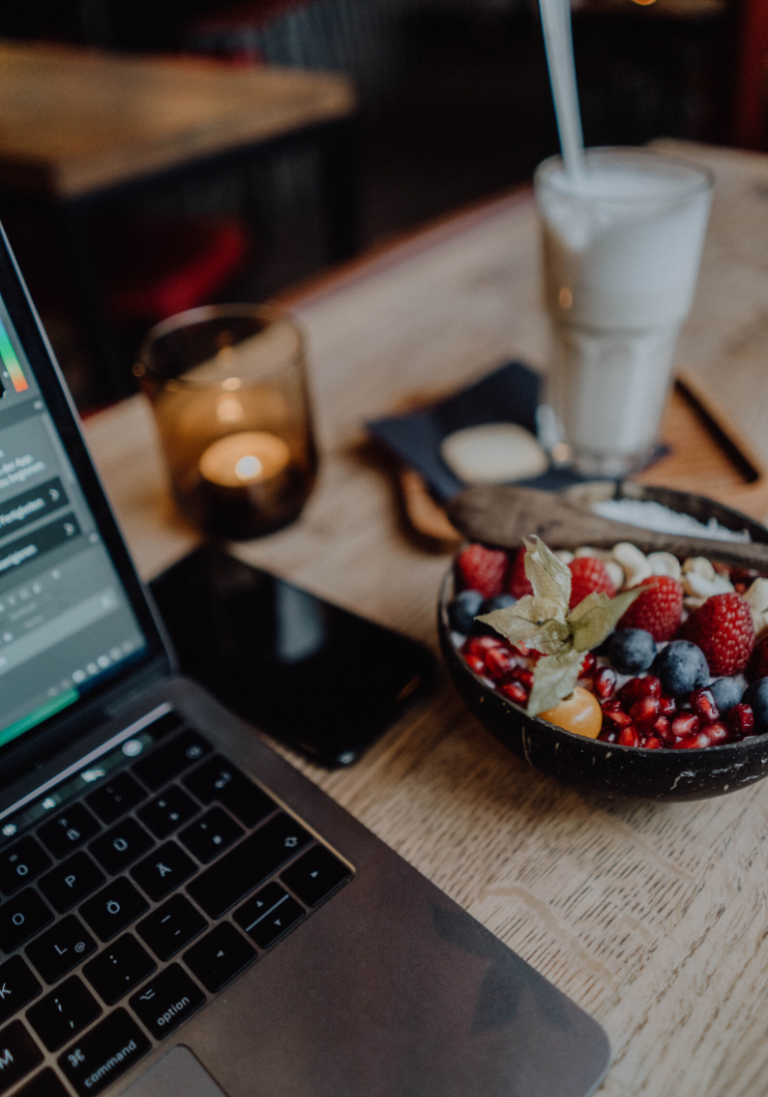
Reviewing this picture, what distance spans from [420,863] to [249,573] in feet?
0.84

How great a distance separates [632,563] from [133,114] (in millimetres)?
1608

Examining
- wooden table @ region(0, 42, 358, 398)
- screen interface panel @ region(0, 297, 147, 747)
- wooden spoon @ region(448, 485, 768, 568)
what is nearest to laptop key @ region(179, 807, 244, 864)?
screen interface panel @ region(0, 297, 147, 747)

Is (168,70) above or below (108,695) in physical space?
above

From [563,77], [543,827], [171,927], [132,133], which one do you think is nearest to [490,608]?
[543,827]

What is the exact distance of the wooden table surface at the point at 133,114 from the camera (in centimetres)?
142

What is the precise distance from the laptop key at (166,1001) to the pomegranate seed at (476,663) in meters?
0.19

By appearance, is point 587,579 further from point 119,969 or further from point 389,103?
point 389,103

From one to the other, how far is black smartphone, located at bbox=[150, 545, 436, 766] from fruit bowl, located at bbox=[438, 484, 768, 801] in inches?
3.2

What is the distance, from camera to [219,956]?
1.14 ft

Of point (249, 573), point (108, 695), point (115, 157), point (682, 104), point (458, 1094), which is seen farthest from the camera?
point (682, 104)

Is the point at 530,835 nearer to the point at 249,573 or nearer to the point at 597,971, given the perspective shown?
the point at 597,971

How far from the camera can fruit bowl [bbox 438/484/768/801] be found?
33 cm

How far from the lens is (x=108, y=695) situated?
0.45m

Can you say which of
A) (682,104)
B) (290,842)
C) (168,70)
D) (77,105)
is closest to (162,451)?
(290,842)
